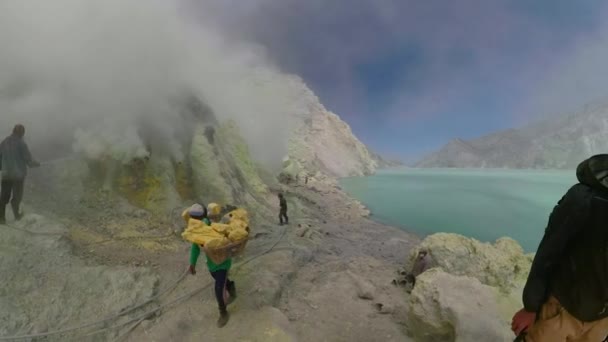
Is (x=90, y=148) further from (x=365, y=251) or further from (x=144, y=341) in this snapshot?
(x=365, y=251)

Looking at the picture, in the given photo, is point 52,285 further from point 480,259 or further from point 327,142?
point 327,142

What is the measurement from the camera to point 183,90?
48.2ft

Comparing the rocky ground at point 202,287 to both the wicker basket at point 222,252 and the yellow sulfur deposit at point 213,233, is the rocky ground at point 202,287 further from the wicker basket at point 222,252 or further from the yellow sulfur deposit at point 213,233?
the yellow sulfur deposit at point 213,233

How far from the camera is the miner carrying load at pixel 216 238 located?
5.08 meters

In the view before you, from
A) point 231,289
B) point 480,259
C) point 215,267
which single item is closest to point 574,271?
point 215,267

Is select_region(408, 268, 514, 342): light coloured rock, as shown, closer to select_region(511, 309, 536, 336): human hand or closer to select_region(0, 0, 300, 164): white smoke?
select_region(511, 309, 536, 336): human hand

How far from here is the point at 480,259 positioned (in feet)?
31.0

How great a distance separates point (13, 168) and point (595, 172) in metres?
9.99

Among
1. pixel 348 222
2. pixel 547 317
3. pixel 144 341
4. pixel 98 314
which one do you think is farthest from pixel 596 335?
pixel 348 222

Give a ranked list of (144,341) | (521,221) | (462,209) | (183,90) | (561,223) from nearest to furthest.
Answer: (561,223), (144,341), (183,90), (521,221), (462,209)

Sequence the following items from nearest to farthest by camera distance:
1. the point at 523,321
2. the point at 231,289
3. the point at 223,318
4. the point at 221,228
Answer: the point at 523,321, the point at 221,228, the point at 223,318, the point at 231,289

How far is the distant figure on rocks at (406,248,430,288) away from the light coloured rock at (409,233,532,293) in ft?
0.60

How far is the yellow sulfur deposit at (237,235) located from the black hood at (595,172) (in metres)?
4.33

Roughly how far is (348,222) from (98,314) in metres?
15.6
